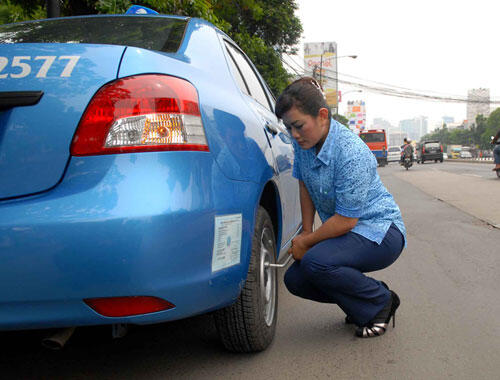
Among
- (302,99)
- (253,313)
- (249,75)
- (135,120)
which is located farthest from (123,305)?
(249,75)

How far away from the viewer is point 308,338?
2629 mm

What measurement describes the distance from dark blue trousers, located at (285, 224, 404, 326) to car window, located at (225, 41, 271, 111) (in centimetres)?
111

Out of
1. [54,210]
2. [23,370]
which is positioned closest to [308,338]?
[23,370]

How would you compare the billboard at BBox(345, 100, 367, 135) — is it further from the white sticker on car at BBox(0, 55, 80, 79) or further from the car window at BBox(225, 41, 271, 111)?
the white sticker on car at BBox(0, 55, 80, 79)

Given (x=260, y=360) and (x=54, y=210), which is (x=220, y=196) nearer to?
(x=54, y=210)

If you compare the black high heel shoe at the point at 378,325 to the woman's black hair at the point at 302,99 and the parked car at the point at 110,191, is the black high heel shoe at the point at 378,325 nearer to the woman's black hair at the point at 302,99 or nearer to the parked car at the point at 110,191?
the parked car at the point at 110,191

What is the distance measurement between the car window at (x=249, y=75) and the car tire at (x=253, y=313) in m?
1.03

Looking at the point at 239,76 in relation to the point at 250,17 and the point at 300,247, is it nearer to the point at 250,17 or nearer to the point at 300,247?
the point at 300,247

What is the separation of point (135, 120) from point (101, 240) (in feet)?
1.35

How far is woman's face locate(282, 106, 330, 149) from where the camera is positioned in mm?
2391

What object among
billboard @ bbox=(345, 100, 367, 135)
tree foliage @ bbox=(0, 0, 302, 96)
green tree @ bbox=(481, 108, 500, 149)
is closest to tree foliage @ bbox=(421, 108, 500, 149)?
green tree @ bbox=(481, 108, 500, 149)

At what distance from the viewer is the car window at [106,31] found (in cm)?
219

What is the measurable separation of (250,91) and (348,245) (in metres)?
1.14

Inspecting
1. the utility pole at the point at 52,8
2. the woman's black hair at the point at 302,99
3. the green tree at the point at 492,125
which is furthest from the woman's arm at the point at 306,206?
the green tree at the point at 492,125
